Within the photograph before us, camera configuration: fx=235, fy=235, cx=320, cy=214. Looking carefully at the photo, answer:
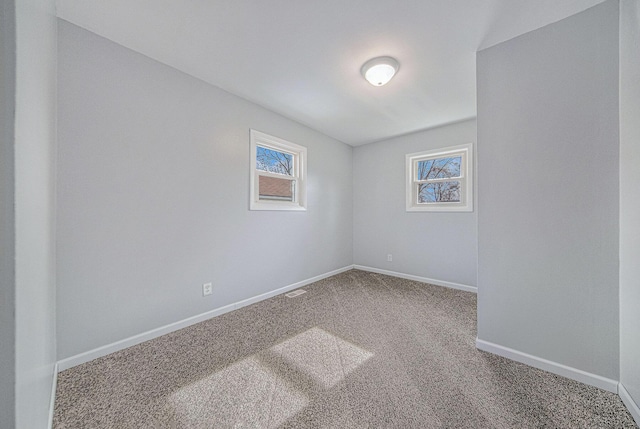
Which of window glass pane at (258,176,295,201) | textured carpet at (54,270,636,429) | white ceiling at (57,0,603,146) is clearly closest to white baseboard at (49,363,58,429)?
textured carpet at (54,270,636,429)

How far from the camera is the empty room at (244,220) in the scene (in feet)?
4.29

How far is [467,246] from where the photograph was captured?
3.40 m

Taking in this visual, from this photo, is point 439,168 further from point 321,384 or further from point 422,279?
point 321,384

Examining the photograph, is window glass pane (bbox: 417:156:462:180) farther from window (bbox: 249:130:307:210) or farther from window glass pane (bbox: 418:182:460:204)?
window (bbox: 249:130:307:210)

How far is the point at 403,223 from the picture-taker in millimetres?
4035

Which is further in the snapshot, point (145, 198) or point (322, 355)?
point (145, 198)

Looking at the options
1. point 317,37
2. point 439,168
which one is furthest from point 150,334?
point 439,168

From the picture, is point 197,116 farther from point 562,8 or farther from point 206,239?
point 562,8

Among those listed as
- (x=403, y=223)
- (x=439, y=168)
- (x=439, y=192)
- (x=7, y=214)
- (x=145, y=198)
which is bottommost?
(x=403, y=223)

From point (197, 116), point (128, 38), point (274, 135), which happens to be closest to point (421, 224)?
point (274, 135)

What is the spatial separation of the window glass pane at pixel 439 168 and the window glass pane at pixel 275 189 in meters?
2.17

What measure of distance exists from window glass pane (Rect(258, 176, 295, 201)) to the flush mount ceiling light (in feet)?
5.63

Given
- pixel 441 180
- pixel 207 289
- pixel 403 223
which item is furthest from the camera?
pixel 403 223

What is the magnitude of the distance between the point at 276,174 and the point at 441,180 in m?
2.56
